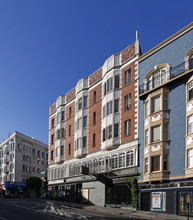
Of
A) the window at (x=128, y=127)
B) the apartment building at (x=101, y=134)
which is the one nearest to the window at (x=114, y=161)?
the apartment building at (x=101, y=134)

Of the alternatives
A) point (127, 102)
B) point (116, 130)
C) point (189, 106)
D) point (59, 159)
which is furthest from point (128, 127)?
point (59, 159)

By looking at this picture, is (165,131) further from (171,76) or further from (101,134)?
(101,134)

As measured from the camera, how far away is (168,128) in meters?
32.8

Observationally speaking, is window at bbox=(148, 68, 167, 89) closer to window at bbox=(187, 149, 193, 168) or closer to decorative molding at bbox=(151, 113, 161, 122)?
decorative molding at bbox=(151, 113, 161, 122)

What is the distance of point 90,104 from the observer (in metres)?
48.4

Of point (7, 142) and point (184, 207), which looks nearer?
point (184, 207)

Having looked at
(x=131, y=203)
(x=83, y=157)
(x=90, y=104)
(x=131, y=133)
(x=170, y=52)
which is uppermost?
(x=170, y=52)

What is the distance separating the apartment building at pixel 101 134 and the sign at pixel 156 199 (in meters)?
3.92

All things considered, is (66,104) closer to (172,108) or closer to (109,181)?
(109,181)

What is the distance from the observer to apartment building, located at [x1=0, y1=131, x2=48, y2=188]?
3703 inches

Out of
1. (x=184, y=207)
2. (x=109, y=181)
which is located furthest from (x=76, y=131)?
(x=184, y=207)

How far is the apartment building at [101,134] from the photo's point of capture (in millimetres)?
38844

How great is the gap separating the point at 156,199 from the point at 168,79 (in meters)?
11.4

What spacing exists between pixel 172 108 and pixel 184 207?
8986 mm
